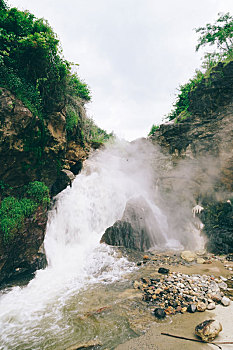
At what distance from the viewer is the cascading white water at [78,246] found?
479 centimetres

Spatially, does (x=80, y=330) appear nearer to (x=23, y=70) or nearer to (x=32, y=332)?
(x=32, y=332)

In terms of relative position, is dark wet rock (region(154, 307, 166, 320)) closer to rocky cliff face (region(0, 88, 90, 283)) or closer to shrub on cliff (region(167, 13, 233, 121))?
rocky cliff face (region(0, 88, 90, 283))

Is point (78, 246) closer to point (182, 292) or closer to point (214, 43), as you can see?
point (182, 292)

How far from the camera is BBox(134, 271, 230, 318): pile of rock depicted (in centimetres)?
472

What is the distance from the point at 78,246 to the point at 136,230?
3.67m

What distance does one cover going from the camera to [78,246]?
1034 cm

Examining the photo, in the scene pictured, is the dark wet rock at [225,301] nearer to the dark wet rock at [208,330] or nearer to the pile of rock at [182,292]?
the pile of rock at [182,292]

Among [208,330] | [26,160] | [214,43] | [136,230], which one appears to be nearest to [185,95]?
[214,43]

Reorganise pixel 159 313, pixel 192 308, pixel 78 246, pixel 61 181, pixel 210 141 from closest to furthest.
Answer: pixel 159 313 < pixel 192 308 < pixel 61 181 < pixel 78 246 < pixel 210 141

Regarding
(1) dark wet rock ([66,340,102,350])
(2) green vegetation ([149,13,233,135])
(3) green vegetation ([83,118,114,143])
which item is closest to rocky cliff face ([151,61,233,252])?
(2) green vegetation ([149,13,233,135])

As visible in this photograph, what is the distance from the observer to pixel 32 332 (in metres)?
4.41

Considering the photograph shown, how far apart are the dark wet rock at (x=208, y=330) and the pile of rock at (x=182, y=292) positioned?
2.90 ft

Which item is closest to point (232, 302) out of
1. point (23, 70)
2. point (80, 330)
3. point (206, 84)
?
point (80, 330)

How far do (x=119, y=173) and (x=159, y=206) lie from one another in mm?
5543
